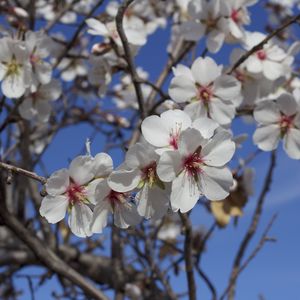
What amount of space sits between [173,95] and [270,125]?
316 millimetres

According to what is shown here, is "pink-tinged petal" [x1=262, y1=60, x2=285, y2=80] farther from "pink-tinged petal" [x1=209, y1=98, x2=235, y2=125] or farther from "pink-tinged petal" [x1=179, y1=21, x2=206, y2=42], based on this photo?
"pink-tinged petal" [x1=209, y1=98, x2=235, y2=125]

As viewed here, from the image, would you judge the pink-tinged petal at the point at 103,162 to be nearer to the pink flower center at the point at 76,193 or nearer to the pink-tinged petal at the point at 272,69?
the pink flower center at the point at 76,193

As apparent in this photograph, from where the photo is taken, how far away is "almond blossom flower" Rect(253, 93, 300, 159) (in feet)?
5.37

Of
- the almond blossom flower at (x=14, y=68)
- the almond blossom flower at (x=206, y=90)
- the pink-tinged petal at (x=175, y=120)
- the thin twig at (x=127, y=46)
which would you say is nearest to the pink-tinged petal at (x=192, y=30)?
the almond blossom flower at (x=206, y=90)

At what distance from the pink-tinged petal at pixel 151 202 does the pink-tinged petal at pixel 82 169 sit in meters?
0.11

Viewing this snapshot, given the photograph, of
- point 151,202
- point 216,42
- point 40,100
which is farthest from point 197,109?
point 40,100

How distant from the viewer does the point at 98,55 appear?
193cm

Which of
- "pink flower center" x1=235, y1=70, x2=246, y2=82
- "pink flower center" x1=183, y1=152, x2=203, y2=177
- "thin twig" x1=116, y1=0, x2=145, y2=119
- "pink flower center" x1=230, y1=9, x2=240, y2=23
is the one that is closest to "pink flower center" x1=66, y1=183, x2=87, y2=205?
"pink flower center" x1=183, y1=152, x2=203, y2=177

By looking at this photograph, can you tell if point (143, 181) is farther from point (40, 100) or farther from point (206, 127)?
point (40, 100)

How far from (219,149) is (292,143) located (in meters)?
0.54

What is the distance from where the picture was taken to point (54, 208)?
1.20 m

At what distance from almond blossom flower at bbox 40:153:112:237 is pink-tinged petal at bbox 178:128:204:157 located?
0.15m

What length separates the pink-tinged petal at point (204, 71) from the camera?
1.61 meters

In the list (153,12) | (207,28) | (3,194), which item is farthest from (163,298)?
(153,12)
